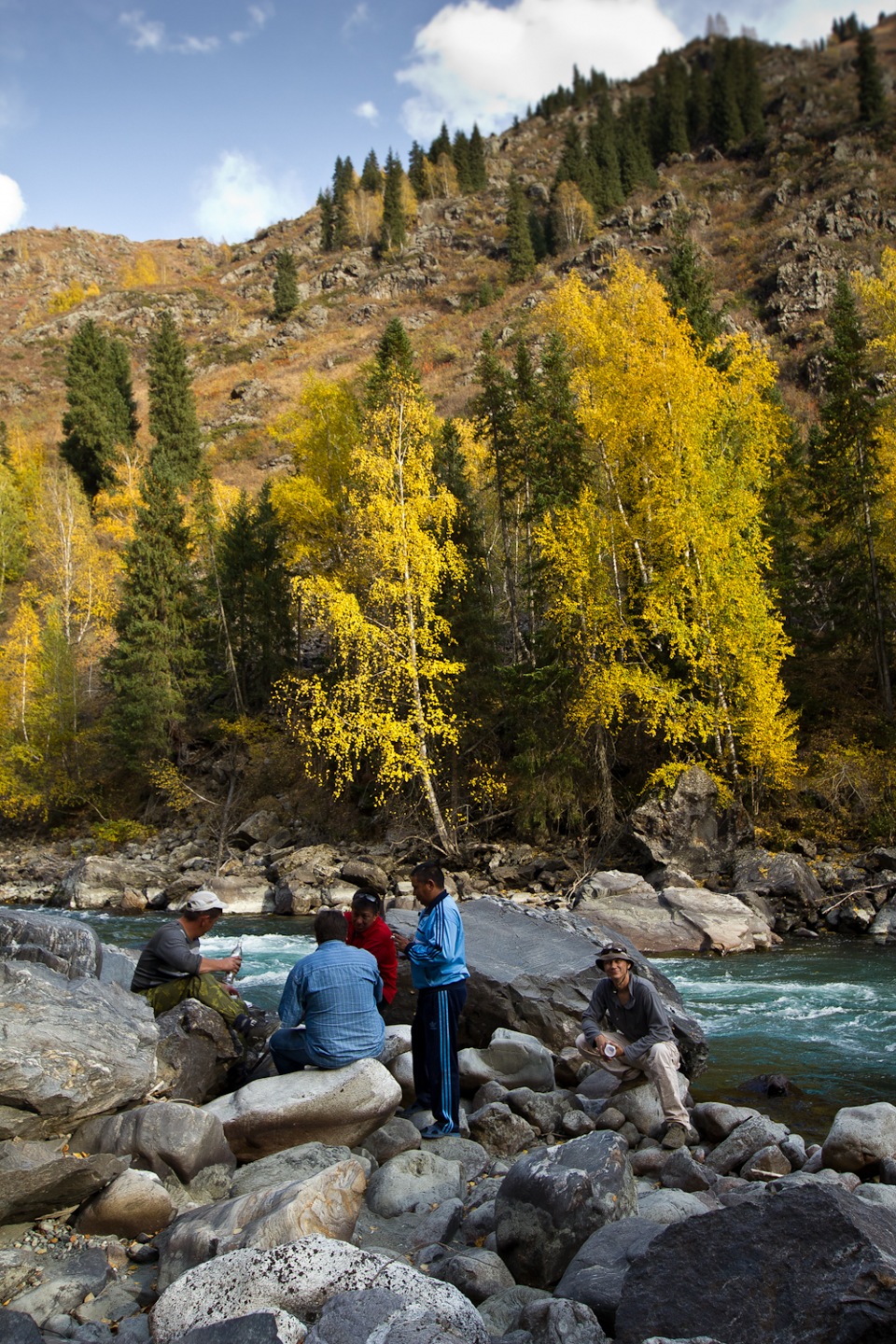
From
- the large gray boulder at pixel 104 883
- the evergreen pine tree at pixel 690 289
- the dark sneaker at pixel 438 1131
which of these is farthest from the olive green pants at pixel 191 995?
the evergreen pine tree at pixel 690 289

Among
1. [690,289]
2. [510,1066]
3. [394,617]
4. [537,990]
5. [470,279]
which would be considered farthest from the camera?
[470,279]

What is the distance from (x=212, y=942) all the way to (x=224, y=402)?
182 ft

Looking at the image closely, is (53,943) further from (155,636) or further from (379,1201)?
(155,636)

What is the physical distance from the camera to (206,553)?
30.2 meters

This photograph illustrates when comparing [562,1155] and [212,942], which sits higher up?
[562,1155]

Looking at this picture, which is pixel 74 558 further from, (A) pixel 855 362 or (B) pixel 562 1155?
(B) pixel 562 1155

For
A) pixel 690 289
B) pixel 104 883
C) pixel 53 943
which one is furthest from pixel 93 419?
pixel 53 943

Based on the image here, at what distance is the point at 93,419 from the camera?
4428 centimetres

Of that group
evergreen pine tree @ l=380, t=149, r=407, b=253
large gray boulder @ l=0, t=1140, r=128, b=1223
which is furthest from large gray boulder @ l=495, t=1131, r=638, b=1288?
evergreen pine tree @ l=380, t=149, r=407, b=253

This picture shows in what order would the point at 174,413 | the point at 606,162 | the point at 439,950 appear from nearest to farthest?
the point at 439,950 → the point at 174,413 → the point at 606,162

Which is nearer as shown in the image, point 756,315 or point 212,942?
point 212,942

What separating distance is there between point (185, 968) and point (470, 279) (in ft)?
257

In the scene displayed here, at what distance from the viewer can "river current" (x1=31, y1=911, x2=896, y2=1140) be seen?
692 centimetres

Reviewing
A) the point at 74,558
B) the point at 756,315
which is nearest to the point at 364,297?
the point at 756,315
